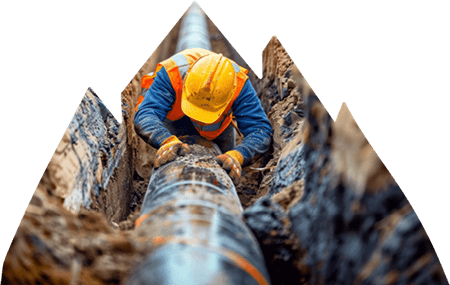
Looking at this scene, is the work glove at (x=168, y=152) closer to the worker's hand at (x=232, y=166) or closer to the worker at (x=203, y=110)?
the worker at (x=203, y=110)

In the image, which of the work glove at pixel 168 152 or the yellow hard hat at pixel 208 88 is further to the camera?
the yellow hard hat at pixel 208 88

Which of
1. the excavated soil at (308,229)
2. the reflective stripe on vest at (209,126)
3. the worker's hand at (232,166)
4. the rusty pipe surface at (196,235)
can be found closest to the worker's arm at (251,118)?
the reflective stripe on vest at (209,126)

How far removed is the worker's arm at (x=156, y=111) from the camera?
2.37m

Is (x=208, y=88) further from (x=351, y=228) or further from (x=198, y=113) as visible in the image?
(x=351, y=228)

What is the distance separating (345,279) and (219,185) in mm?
811

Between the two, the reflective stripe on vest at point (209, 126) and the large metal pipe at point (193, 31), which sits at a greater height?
the large metal pipe at point (193, 31)

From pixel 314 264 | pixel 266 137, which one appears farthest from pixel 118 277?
pixel 266 137

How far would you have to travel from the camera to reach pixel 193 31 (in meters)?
4.21

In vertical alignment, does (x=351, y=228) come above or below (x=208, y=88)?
below

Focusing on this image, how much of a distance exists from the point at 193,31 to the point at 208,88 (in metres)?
2.30

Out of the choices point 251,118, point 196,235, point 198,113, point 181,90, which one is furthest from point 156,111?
point 196,235

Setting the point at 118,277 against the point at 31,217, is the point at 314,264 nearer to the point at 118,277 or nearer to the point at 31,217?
the point at 118,277

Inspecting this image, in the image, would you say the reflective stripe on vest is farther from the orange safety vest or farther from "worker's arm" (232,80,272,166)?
"worker's arm" (232,80,272,166)

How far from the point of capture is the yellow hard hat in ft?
7.40
